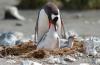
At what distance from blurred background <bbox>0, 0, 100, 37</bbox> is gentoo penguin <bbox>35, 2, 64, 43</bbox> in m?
6.20

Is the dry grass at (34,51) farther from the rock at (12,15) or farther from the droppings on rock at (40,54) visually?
the rock at (12,15)

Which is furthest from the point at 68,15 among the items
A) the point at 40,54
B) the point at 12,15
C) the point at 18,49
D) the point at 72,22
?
the point at 40,54

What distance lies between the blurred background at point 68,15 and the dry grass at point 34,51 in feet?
19.8

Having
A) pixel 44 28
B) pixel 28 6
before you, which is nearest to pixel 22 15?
pixel 28 6

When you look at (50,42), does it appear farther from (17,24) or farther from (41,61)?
(17,24)

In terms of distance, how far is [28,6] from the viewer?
20.9 meters

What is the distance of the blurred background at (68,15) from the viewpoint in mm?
16047

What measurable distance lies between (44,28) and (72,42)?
0.57 m

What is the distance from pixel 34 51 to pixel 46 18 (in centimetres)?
66

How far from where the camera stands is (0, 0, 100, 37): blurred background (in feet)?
52.6

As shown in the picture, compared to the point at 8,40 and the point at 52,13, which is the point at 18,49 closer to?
the point at 52,13

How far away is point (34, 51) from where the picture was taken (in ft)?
27.5

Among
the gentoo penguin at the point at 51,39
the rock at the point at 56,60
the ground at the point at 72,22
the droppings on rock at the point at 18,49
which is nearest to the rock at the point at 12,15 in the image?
the ground at the point at 72,22

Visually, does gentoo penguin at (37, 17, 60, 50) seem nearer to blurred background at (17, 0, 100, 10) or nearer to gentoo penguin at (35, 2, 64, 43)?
gentoo penguin at (35, 2, 64, 43)
